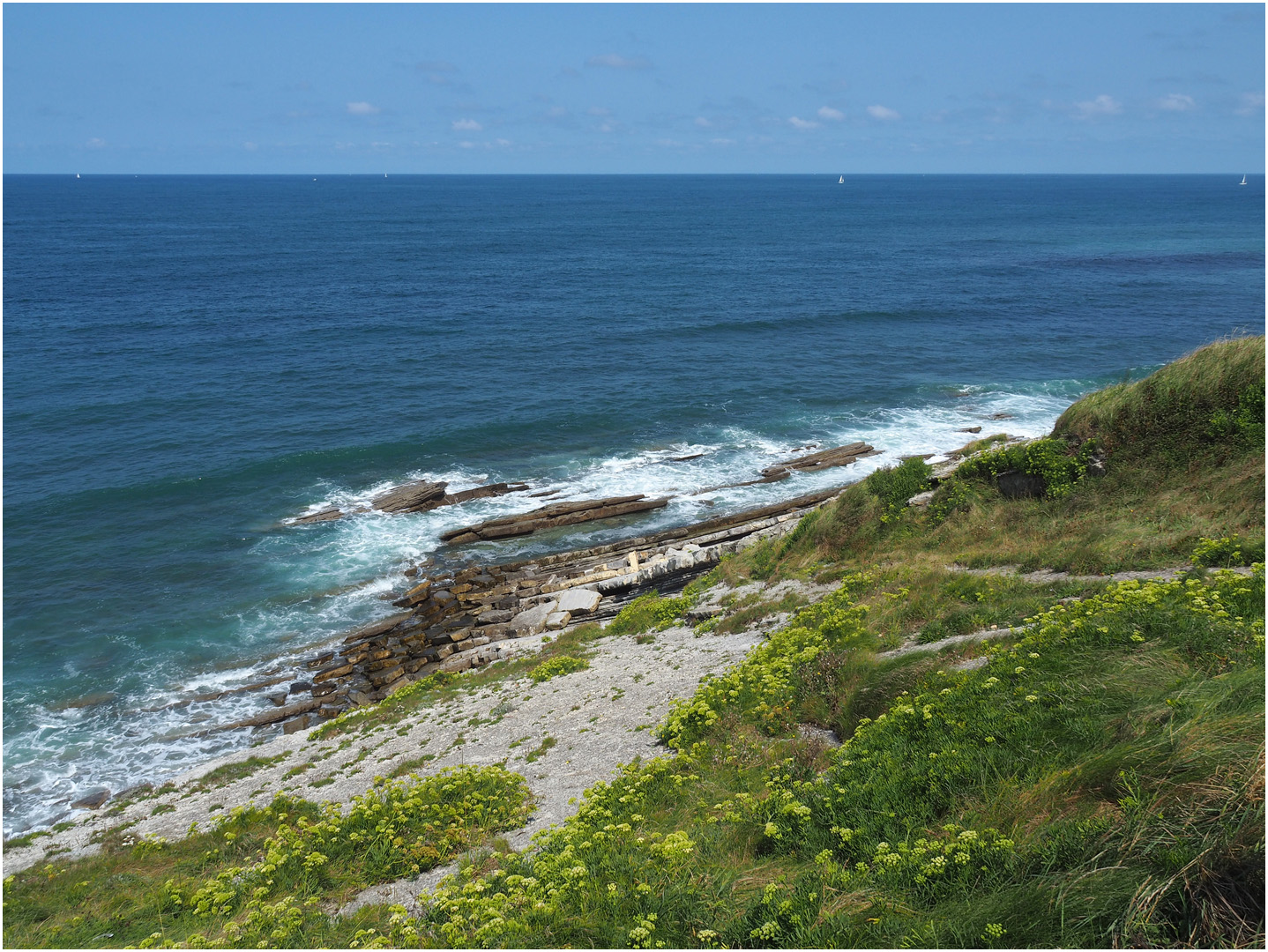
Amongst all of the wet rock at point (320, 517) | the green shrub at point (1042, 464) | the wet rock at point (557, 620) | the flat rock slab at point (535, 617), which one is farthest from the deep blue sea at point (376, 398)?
the green shrub at point (1042, 464)

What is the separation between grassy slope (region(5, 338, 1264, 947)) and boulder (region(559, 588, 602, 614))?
36.1ft

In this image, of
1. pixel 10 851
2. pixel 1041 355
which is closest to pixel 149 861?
pixel 10 851

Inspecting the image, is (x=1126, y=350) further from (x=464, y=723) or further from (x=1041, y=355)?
(x=464, y=723)

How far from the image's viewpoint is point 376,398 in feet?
161

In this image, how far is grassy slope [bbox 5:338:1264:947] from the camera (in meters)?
6.59

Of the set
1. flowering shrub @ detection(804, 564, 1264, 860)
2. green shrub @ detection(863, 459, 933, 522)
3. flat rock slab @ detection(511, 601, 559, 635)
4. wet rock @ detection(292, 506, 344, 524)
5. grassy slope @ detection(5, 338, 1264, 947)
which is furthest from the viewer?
wet rock @ detection(292, 506, 344, 524)

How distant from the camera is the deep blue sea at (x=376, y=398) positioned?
27125mm

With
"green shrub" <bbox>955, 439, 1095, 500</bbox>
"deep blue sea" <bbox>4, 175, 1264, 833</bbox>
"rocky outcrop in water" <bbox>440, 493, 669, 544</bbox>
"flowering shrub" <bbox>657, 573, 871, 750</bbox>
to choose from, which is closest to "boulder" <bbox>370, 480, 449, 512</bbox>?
"deep blue sea" <bbox>4, 175, 1264, 833</bbox>

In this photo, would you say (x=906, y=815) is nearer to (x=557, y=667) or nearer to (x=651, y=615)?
(x=557, y=667)

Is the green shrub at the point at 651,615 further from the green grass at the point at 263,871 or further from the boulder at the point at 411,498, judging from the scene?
the boulder at the point at 411,498

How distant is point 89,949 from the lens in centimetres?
1032

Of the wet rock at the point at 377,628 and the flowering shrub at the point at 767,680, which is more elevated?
the flowering shrub at the point at 767,680

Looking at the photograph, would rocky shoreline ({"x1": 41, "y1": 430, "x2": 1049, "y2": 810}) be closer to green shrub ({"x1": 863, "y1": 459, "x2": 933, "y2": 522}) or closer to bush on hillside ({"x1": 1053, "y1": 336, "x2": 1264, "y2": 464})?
green shrub ({"x1": 863, "y1": 459, "x2": 933, "y2": 522})

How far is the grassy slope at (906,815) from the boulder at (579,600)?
11018mm
